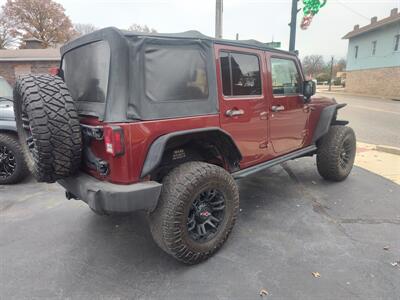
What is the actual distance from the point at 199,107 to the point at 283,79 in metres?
1.65

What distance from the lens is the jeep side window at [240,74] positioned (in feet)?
9.79

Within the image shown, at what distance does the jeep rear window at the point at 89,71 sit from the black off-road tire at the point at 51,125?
0.26 metres

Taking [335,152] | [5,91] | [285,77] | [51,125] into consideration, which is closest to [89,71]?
[51,125]

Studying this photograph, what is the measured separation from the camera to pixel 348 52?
37125mm

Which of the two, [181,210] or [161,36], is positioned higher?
[161,36]

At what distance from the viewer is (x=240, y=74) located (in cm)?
316

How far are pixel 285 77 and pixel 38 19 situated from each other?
136ft

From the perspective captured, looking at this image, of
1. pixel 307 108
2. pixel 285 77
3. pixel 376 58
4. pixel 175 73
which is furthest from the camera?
pixel 376 58

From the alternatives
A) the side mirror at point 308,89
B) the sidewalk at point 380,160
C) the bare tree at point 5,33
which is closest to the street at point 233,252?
the sidewalk at point 380,160

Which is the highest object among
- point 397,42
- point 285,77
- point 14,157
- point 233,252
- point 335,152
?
point 397,42

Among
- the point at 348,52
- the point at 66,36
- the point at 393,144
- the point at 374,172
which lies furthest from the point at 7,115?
the point at 348,52

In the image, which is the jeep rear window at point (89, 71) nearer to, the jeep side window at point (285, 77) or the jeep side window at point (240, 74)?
the jeep side window at point (240, 74)

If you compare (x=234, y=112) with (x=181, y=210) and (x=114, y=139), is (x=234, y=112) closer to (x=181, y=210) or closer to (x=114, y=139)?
(x=181, y=210)

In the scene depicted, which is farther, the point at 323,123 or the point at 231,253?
the point at 323,123
